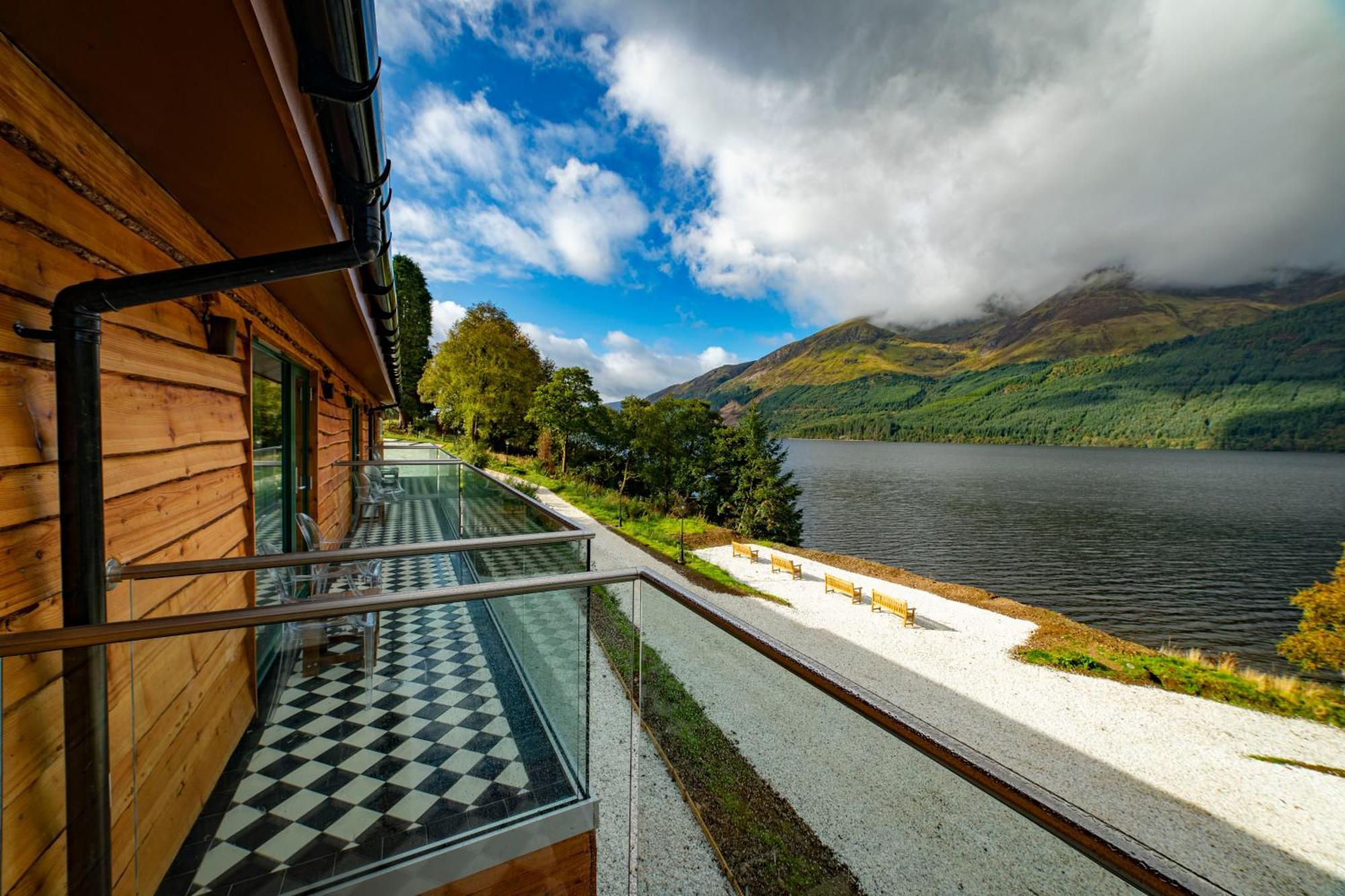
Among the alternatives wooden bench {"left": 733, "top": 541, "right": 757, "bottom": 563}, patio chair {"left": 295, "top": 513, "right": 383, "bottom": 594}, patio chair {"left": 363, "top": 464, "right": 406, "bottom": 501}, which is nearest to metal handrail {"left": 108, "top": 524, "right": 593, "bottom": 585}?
patio chair {"left": 295, "top": 513, "right": 383, "bottom": 594}

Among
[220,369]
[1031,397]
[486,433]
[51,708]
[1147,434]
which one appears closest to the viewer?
[51,708]

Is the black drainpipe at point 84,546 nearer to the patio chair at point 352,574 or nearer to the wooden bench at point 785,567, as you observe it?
the patio chair at point 352,574

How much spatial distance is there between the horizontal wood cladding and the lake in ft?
54.9

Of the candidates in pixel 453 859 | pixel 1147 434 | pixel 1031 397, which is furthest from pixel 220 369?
pixel 1031 397

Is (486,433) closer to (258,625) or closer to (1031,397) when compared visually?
(258,625)

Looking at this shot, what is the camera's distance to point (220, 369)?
2.58m

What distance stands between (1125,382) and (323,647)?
148 m

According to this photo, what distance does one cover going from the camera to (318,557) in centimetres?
210

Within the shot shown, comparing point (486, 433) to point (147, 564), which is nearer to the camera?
point (147, 564)

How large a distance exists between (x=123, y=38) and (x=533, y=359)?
77.1 feet

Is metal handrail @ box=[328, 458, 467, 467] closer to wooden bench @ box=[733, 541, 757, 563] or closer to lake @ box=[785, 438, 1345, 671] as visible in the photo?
wooden bench @ box=[733, 541, 757, 563]

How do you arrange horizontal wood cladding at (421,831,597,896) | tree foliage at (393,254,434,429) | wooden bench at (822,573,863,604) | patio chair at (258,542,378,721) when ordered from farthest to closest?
1. tree foliage at (393,254,434,429)
2. wooden bench at (822,573,863,604)
3. horizontal wood cladding at (421,831,597,896)
4. patio chair at (258,542,378,721)

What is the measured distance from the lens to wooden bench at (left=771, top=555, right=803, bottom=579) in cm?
1387

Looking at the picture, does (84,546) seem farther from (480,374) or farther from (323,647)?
(480,374)
